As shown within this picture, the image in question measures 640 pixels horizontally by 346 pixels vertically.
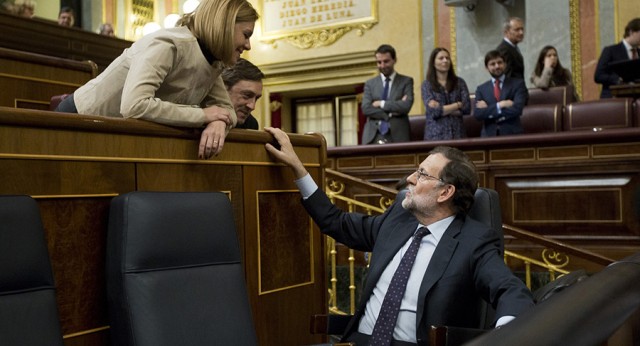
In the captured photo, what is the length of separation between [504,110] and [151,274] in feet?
12.3

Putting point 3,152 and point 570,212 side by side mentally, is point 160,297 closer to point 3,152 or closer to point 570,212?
point 3,152

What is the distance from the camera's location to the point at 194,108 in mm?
1928

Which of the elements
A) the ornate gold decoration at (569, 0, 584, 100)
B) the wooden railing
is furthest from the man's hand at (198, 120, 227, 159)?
the ornate gold decoration at (569, 0, 584, 100)

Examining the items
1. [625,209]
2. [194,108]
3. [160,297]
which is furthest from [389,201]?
[160,297]

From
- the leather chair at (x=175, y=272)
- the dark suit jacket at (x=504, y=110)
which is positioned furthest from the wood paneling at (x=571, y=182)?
the leather chair at (x=175, y=272)

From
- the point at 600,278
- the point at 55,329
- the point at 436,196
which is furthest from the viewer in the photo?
the point at 436,196

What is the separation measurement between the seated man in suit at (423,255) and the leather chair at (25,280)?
3.29ft

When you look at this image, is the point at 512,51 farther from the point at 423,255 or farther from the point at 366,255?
the point at 423,255

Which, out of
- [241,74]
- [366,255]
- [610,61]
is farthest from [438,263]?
[610,61]

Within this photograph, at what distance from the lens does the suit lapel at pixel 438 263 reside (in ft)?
6.48

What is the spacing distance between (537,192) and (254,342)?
3134 millimetres

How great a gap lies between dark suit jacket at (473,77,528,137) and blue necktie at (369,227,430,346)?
10.0 ft

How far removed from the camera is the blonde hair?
194 centimetres

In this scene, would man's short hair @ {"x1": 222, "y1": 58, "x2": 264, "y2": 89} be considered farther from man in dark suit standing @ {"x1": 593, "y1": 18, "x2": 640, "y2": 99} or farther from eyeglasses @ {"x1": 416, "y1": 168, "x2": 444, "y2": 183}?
man in dark suit standing @ {"x1": 593, "y1": 18, "x2": 640, "y2": 99}
